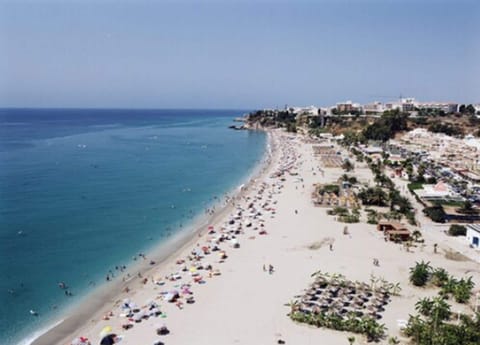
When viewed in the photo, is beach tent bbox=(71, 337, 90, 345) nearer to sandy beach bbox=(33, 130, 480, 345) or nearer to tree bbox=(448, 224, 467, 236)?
sandy beach bbox=(33, 130, 480, 345)

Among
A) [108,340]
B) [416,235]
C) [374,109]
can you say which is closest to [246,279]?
[108,340]

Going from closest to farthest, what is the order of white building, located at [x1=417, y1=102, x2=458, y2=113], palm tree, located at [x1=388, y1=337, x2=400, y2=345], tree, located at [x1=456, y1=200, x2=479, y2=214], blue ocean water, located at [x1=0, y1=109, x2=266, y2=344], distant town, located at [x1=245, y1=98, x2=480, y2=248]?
1. palm tree, located at [x1=388, y1=337, x2=400, y2=345]
2. blue ocean water, located at [x1=0, y1=109, x2=266, y2=344]
3. tree, located at [x1=456, y1=200, x2=479, y2=214]
4. distant town, located at [x1=245, y1=98, x2=480, y2=248]
5. white building, located at [x1=417, y1=102, x2=458, y2=113]

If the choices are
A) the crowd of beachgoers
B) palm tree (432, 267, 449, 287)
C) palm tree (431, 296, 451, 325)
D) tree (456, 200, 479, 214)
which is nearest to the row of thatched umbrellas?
palm tree (431, 296, 451, 325)

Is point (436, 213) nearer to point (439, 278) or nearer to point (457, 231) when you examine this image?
point (457, 231)

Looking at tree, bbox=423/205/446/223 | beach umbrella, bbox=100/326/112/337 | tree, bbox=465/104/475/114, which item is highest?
tree, bbox=465/104/475/114

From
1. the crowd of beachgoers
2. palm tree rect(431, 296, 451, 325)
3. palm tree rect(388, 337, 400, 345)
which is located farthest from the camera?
the crowd of beachgoers

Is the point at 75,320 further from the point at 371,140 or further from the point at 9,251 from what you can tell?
the point at 371,140

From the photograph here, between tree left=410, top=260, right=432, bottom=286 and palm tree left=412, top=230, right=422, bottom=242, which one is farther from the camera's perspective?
palm tree left=412, top=230, right=422, bottom=242

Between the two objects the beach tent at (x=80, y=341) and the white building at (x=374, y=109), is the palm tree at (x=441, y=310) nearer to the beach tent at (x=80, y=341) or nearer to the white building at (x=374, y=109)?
the beach tent at (x=80, y=341)
